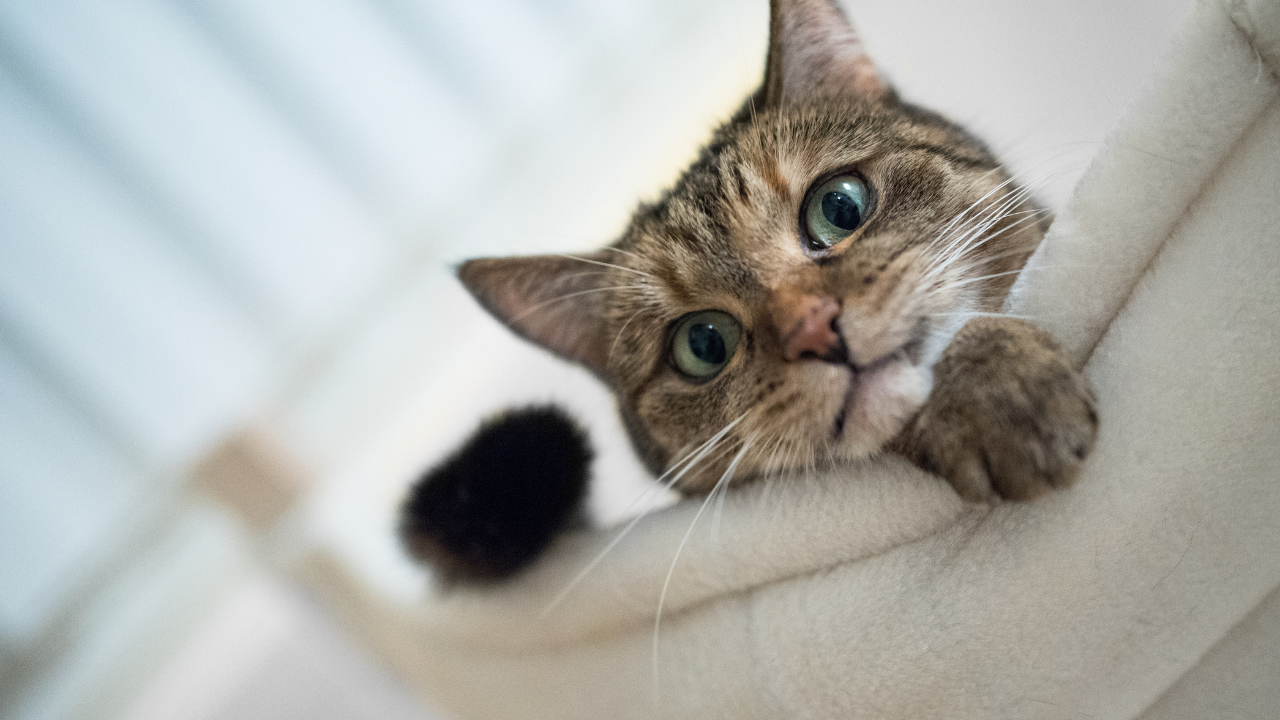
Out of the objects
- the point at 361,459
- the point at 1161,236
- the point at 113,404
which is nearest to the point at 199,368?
the point at 113,404

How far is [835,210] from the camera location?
0.76 metres

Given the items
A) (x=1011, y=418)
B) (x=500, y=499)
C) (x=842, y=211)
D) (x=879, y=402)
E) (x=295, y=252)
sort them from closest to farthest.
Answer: (x=1011, y=418)
(x=879, y=402)
(x=842, y=211)
(x=500, y=499)
(x=295, y=252)

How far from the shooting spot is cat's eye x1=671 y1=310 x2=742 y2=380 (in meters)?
0.80

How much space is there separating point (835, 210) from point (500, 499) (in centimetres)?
54

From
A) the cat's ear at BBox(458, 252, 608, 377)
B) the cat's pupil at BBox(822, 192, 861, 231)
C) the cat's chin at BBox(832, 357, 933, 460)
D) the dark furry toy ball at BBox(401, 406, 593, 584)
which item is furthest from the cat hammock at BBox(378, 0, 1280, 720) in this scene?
the cat's ear at BBox(458, 252, 608, 377)

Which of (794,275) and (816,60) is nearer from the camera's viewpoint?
(794,275)

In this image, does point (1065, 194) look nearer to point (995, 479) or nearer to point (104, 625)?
point (995, 479)

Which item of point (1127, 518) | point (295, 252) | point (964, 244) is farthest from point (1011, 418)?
point (295, 252)

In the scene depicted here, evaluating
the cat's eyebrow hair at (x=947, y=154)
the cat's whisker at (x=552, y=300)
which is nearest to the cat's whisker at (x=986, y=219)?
the cat's eyebrow hair at (x=947, y=154)

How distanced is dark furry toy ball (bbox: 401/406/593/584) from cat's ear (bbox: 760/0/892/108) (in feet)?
1.78

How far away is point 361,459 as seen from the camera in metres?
1.40

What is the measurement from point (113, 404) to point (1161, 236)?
1.51m

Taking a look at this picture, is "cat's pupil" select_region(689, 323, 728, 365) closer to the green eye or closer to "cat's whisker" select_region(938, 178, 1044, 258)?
the green eye

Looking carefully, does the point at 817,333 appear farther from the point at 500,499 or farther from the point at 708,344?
the point at 500,499
